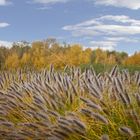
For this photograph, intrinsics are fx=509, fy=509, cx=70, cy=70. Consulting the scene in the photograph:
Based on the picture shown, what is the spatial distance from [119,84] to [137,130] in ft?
1.88

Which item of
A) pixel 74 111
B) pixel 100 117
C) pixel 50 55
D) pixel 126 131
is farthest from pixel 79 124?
pixel 50 55

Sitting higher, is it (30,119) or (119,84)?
(119,84)

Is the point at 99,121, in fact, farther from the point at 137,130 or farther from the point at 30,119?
the point at 30,119

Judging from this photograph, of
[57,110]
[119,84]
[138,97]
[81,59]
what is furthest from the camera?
[81,59]

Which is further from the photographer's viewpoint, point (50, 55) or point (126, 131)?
point (50, 55)

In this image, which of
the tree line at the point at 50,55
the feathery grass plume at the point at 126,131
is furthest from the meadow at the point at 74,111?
the tree line at the point at 50,55

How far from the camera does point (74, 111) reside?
467cm

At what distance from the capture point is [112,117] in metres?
4.20

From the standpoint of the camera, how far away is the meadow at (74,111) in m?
4.03

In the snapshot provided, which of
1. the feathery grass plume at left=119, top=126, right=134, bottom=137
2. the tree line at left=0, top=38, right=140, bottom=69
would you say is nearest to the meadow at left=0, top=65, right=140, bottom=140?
the feathery grass plume at left=119, top=126, right=134, bottom=137

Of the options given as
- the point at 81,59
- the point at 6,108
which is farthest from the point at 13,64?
the point at 6,108

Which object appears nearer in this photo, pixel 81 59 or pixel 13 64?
pixel 81 59

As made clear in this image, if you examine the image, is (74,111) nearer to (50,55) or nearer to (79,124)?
(79,124)

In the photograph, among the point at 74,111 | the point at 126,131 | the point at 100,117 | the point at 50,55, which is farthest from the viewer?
the point at 50,55
